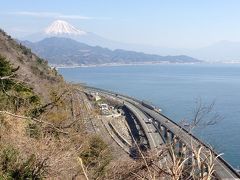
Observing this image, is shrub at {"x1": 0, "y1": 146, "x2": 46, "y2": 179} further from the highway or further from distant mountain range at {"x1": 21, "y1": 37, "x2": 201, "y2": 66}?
distant mountain range at {"x1": 21, "y1": 37, "x2": 201, "y2": 66}

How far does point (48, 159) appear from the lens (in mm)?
4695

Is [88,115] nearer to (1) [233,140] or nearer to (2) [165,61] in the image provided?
(1) [233,140]

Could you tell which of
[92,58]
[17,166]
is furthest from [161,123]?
[92,58]

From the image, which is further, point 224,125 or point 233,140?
point 224,125

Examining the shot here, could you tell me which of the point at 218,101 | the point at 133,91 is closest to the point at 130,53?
the point at 133,91

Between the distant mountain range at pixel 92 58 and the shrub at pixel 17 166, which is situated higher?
the shrub at pixel 17 166

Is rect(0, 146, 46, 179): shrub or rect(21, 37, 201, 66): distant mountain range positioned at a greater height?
rect(0, 146, 46, 179): shrub

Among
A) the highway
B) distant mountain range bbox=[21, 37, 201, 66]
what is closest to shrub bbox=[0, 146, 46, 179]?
the highway

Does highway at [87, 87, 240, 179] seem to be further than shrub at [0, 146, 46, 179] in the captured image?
Yes

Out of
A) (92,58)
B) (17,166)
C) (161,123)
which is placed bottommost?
(92,58)

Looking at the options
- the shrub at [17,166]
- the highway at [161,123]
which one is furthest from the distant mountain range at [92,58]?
the shrub at [17,166]

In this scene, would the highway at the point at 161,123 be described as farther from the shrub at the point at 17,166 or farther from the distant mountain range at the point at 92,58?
the distant mountain range at the point at 92,58

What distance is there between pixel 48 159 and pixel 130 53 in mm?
161400

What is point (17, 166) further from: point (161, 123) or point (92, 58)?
point (92, 58)
